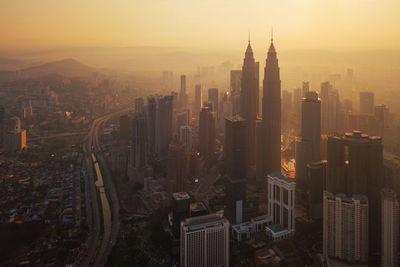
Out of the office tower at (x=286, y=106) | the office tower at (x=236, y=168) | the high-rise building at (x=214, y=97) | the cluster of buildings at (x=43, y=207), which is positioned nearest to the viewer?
the cluster of buildings at (x=43, y=207)

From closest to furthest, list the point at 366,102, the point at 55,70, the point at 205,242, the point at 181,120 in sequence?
the point at 205,242
the point at 366,102
the point at 55,70
the point at 181,120

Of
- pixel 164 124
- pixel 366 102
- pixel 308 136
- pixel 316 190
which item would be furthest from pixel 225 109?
pixel 316 190

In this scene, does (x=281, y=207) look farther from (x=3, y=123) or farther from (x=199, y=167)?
(x=3, y=123)

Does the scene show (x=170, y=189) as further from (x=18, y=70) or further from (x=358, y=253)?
(x=18, y=70)

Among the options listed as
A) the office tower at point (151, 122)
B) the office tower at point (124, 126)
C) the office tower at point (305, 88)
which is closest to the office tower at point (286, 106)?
the office tower at point (305, 88)

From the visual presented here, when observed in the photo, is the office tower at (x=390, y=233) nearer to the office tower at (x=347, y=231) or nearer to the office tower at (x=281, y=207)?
the office tower at (x=347, y=231)

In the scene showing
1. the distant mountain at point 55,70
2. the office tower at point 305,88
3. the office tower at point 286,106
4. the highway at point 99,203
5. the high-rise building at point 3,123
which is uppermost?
the distant mountain at point 55,70

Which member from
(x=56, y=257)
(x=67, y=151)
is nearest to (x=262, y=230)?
(x=56, y=257)
